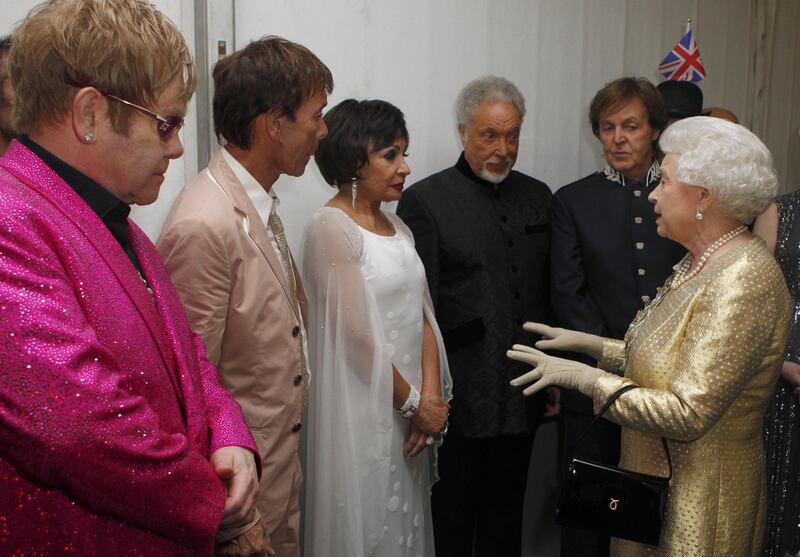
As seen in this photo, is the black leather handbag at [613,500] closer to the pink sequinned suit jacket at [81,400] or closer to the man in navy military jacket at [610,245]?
the man in navy military jacket at [610,245]

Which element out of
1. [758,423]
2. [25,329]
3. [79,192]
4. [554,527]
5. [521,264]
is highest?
[79,192]

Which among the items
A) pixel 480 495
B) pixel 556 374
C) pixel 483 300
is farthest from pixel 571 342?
pixel 480 495

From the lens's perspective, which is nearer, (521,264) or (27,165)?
(27,165)

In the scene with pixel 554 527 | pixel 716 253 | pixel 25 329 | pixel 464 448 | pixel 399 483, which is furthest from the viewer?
pixel 554 527

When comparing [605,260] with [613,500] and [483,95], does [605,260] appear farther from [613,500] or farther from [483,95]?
[613,500]

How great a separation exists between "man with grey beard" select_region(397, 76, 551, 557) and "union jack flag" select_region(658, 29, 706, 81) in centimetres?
119

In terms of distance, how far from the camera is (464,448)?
2391 mm

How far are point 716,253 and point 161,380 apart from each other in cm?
124

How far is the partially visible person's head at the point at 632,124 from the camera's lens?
8.30 ft

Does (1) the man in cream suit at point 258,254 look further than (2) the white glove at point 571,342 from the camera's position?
No

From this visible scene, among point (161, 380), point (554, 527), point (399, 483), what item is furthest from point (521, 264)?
point (161, 380)

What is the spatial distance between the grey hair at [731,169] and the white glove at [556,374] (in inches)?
19.3

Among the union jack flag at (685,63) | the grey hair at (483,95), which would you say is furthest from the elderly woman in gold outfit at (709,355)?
the union jack flag at (685,63)

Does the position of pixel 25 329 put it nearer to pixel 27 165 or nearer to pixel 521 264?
pixel 27 165
